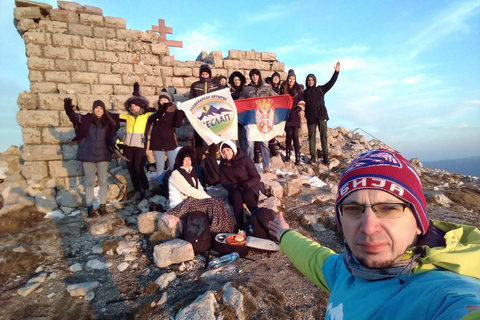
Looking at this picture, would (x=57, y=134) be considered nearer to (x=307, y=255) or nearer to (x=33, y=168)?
(x=33, y=168)

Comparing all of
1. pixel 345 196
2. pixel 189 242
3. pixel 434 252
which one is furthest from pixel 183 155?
pixel 434 252

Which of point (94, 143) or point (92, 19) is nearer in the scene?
point (94, 143)

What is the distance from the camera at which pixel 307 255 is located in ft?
5.32

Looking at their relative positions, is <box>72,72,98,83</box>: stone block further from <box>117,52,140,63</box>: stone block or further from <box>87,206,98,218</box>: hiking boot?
<box>87,206,98,218</box>: hiking boot

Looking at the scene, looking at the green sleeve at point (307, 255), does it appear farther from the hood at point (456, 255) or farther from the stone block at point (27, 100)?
the stone block at point (27, 100)

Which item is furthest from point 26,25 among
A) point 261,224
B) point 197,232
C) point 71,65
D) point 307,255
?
point 307,255

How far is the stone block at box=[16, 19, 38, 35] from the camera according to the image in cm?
620

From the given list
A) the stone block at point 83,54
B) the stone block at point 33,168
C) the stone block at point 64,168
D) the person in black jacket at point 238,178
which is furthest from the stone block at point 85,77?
the person in black jacket at point 238,178

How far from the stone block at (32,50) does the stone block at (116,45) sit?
1597 mm

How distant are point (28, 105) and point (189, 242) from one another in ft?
18.6

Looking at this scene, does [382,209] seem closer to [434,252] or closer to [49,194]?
[434,252]

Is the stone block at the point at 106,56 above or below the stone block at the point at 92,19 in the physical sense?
below

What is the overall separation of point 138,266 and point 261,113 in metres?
4.31

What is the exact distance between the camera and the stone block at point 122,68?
23.3 feet
